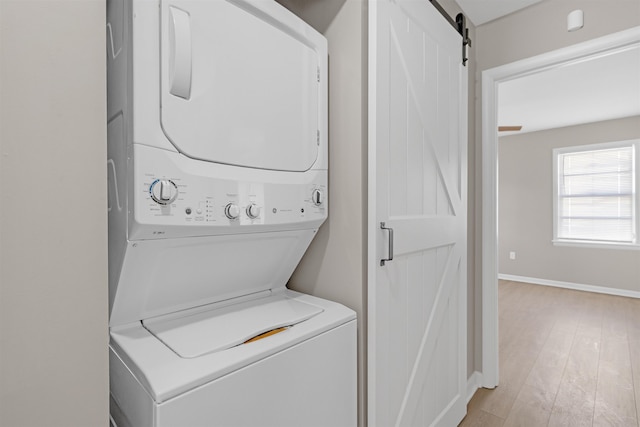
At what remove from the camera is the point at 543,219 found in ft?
17.5

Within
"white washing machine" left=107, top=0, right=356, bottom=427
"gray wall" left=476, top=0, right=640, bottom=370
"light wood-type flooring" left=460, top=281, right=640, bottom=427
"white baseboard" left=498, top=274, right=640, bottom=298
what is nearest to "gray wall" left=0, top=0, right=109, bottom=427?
"white washing machine" left=107, top=0, right=356, bottom=427

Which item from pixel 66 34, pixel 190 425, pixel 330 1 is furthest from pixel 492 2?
pixel 190 425

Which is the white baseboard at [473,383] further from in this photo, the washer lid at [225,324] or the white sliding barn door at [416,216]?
the washer lid at [225,324]

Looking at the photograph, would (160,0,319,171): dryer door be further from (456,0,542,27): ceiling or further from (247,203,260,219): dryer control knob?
(456,0,542,27): ceiling

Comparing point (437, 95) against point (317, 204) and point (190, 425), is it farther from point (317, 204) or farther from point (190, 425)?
point (190, 425)

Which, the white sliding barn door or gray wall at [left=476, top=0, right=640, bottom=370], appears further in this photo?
gray wall at [left=476, top=0, right=640, bottom=370]

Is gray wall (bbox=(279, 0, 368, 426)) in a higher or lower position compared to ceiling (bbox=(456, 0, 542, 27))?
lower

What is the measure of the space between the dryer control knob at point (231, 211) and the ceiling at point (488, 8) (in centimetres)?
202

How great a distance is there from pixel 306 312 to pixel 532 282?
5613 mm

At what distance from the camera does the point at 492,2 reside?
2043mm

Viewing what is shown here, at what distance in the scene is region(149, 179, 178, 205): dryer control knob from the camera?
782 millimetres

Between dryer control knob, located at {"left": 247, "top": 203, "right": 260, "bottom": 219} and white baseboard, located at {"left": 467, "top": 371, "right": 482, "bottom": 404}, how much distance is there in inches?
80.5

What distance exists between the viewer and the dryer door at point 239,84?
825 mm

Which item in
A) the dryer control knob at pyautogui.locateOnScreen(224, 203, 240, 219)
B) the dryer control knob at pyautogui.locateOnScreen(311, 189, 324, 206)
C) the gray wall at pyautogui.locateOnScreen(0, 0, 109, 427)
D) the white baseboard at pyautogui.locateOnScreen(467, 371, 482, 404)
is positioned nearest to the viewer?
the gray wall at pyautogui.locateOnScreen(0, 0, 109, 427)
